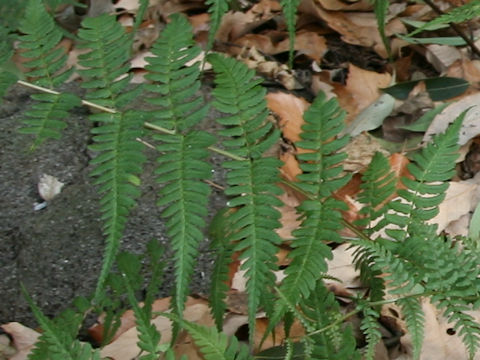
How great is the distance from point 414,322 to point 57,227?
1.31m

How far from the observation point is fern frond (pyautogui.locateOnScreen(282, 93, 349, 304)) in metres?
1.42

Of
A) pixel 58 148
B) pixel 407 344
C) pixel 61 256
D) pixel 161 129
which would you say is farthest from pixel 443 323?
pixel 58 148

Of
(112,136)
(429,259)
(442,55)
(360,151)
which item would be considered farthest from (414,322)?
(442,55)

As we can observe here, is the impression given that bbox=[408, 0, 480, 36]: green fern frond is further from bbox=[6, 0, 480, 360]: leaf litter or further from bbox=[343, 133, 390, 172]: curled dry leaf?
bbox=[343, 133, 390, 172]: curled dry leaf

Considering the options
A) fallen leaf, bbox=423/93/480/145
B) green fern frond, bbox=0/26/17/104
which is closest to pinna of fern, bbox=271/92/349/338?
green fern frond, bbox=0/26/17/104

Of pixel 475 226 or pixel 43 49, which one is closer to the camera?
pixel 43 49

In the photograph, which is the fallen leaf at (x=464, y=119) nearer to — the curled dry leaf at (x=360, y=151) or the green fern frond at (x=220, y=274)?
the curled dry leaf at (x=360, y=151)

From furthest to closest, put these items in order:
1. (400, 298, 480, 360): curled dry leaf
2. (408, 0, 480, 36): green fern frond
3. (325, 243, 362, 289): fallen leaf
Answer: (325, 243, 362, 289): fallen leaf → (400, 298, 480, 360): curled dry leaf → (408, 0, 480, 36): green fern frond

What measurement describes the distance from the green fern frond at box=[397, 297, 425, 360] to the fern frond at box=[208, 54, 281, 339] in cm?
27

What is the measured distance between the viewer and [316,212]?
4.85ft

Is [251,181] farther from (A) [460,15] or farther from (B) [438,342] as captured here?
(B) [438,342]

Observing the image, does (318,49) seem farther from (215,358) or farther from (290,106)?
(215,358)

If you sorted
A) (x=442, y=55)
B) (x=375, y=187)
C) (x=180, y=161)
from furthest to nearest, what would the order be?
(x=442, y=55) < (x=375, y=187) < (x=180, y=161)

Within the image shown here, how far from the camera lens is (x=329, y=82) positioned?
304 cm
